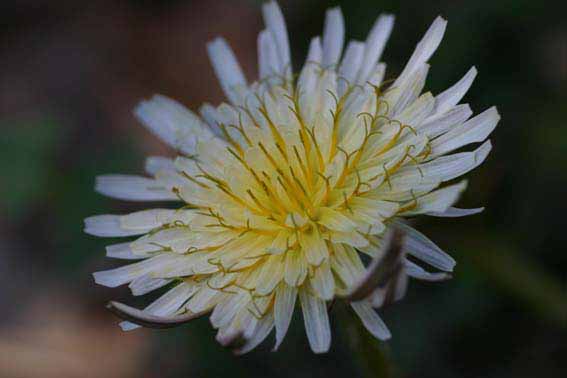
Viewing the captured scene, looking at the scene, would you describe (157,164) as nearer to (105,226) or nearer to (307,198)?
(105,226)

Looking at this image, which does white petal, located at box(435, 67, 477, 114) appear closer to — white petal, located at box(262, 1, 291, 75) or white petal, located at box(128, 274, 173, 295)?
white petal, located at box(262, 1, 291, 75)

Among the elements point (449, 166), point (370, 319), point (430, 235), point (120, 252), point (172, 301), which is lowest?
point (430, 235)

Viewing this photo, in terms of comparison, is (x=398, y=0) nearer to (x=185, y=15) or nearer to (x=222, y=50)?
(x=222, y=50)

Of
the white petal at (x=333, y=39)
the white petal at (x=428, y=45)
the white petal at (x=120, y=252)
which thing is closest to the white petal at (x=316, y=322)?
the white petal at (x=120, y=252)

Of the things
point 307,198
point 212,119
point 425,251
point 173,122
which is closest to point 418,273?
point 425,251

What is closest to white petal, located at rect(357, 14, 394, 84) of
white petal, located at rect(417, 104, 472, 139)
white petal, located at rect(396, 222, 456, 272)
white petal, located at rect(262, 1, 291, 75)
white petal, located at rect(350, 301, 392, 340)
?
white petal, located at rect(262, 1, 291, 75)
